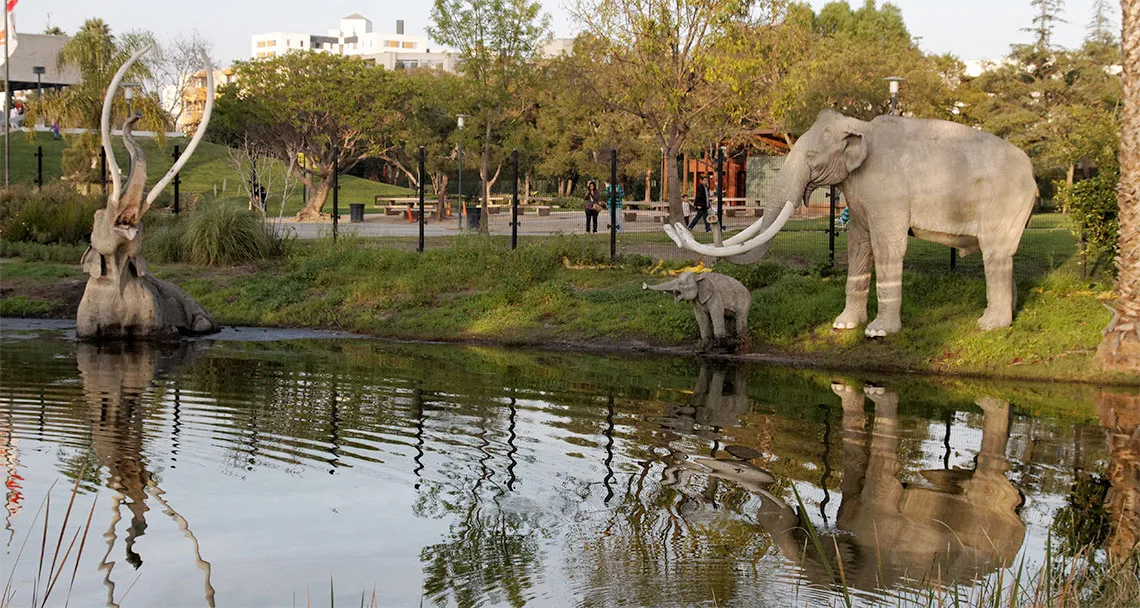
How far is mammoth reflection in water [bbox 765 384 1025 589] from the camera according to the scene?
6051mm

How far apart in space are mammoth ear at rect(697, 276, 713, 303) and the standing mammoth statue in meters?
0.45

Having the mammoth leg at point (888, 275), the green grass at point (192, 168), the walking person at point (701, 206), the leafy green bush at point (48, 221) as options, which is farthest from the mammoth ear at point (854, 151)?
the green grass at point (192, 168)

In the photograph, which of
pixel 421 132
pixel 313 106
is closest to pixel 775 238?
pixel 421 132

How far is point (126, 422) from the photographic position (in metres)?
9.20

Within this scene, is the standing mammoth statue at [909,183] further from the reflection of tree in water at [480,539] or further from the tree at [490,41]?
the tree at [490,41]

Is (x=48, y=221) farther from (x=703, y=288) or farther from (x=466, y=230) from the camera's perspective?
(x=703, y=288)

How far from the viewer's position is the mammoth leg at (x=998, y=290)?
12562 mm

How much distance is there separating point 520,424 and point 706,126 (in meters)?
25.6

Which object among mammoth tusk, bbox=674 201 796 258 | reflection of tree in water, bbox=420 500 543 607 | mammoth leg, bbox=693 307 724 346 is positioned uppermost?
mammoth tusk, bbox=674 201 796 258

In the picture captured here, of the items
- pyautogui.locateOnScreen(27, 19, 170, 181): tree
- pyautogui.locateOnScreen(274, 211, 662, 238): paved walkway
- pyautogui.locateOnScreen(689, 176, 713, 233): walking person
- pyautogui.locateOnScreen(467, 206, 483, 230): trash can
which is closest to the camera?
pyautogui.locateOnScreen(274, 211, 662, 238): paved walkway

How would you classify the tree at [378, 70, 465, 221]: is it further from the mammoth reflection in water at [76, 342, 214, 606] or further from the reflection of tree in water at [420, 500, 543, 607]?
the reflection of tree in water at [420, 500, 543, 607]

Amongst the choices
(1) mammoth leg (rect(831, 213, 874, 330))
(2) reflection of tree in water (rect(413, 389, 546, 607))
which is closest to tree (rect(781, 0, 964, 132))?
A: (1) mammoth leg (rect(831, 213, 874, 330))

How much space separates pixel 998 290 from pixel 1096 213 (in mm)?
2477

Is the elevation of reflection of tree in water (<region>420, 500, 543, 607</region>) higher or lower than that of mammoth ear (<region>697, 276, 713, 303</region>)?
lower
